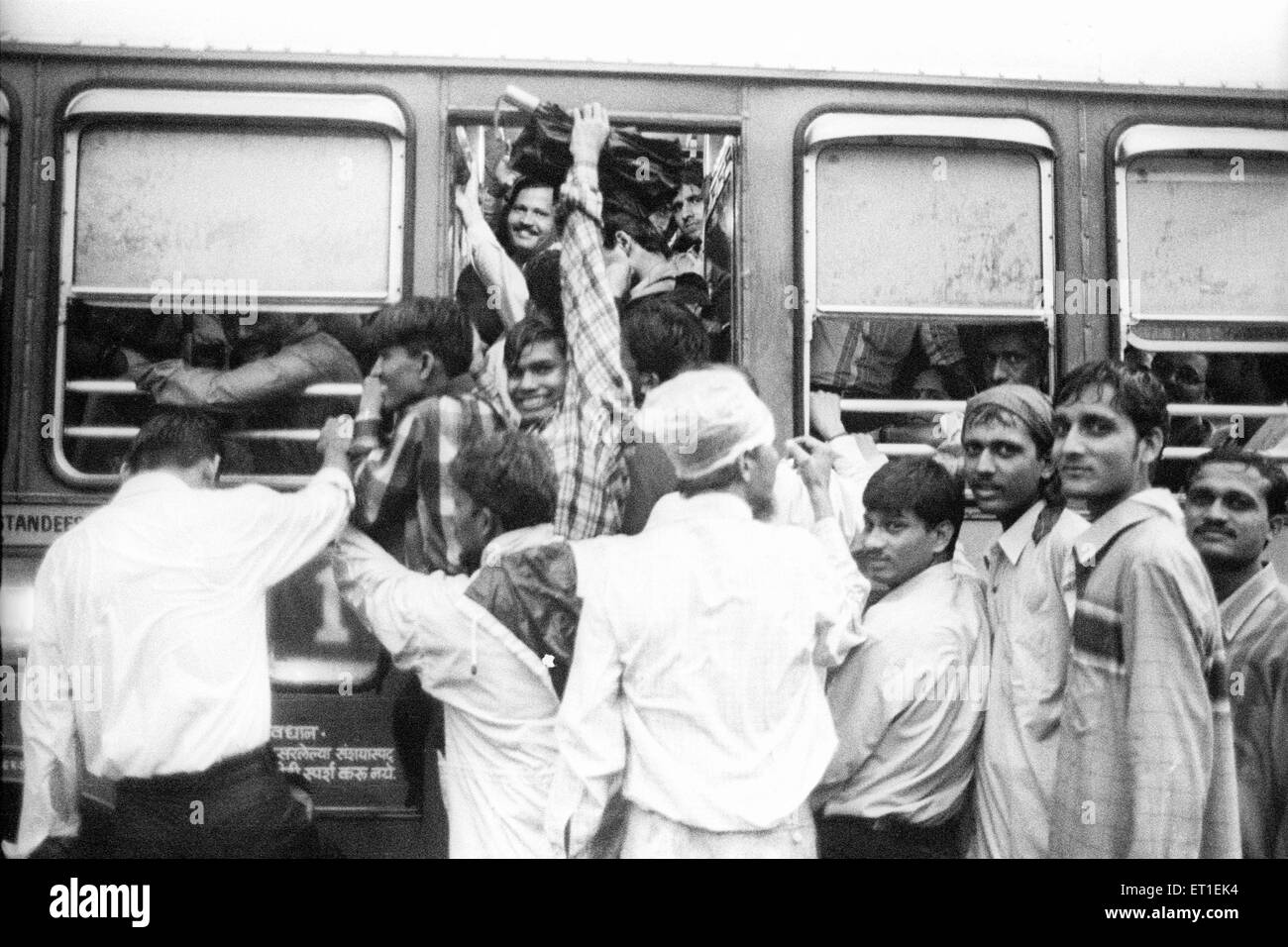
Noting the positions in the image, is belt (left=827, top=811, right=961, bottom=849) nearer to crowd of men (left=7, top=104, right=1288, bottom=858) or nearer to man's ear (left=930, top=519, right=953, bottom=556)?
crowd of men (left=7, top=104, right=1288, bottom=858)

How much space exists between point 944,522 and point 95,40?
89.5 inches

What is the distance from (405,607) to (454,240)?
85 cm

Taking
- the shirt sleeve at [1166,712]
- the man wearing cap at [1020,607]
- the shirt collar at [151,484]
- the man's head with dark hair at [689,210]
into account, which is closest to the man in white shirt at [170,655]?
the shirt collar at [151,484]

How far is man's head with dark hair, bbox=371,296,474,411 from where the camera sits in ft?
9.20

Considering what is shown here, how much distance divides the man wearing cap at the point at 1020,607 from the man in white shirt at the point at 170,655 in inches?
59.9

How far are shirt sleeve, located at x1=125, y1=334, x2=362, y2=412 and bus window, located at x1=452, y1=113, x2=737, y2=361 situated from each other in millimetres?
374

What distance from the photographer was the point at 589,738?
8.77ft

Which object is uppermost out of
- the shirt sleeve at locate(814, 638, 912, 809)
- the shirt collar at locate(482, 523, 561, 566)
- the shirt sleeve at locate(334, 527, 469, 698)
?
the shirt collar at locate(482, 523, 561, 566)

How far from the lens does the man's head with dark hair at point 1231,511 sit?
2916mm

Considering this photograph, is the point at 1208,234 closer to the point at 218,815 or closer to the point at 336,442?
the point at 336,442

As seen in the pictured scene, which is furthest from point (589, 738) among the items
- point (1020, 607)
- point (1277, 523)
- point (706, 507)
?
point (1277, 523)

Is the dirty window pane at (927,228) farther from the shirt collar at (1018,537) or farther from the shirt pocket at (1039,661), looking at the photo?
the shirt pocket at (1039,661)

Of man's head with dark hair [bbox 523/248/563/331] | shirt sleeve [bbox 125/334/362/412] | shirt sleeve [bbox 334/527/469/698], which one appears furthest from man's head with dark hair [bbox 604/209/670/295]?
shirt sleeve [bbox 334/527/469/698]
